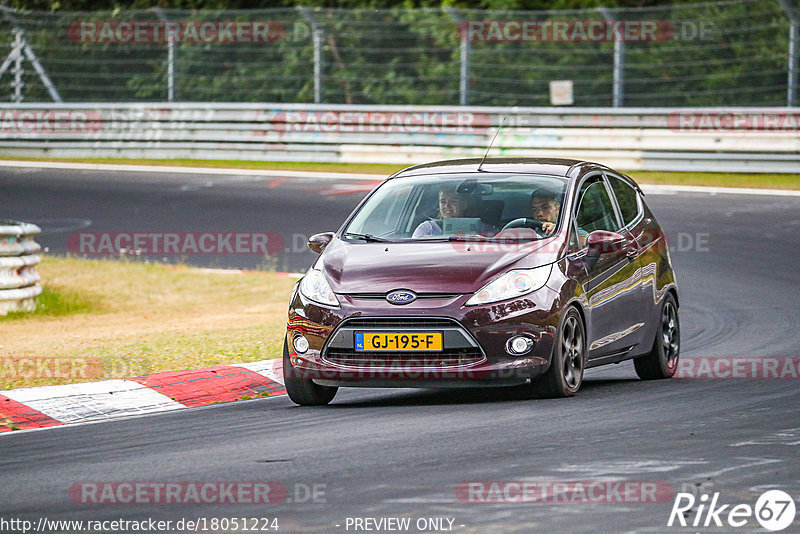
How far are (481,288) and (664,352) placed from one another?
2.40m

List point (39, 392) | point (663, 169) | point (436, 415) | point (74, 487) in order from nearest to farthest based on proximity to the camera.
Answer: point (74, 487) → point (436, 415) → point (39, 392) → point (663, 169)

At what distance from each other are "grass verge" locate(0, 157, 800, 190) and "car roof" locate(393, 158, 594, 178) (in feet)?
42.7

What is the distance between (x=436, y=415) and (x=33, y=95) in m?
22.8

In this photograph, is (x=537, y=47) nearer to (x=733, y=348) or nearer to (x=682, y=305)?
(x=682, y=305)

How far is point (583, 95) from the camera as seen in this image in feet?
86.5

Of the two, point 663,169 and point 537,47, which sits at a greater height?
point 537,47

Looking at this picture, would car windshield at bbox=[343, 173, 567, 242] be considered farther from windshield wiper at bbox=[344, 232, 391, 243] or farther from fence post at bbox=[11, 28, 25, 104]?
fence post at bbox=[11, 28, 25, 104]

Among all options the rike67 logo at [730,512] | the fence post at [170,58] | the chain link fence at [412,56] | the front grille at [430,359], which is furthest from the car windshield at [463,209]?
the fence post at [170,58]

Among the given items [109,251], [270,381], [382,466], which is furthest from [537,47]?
[382,466]

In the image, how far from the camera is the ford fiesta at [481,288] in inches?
352

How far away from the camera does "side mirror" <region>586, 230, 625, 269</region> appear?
32.1 ft
